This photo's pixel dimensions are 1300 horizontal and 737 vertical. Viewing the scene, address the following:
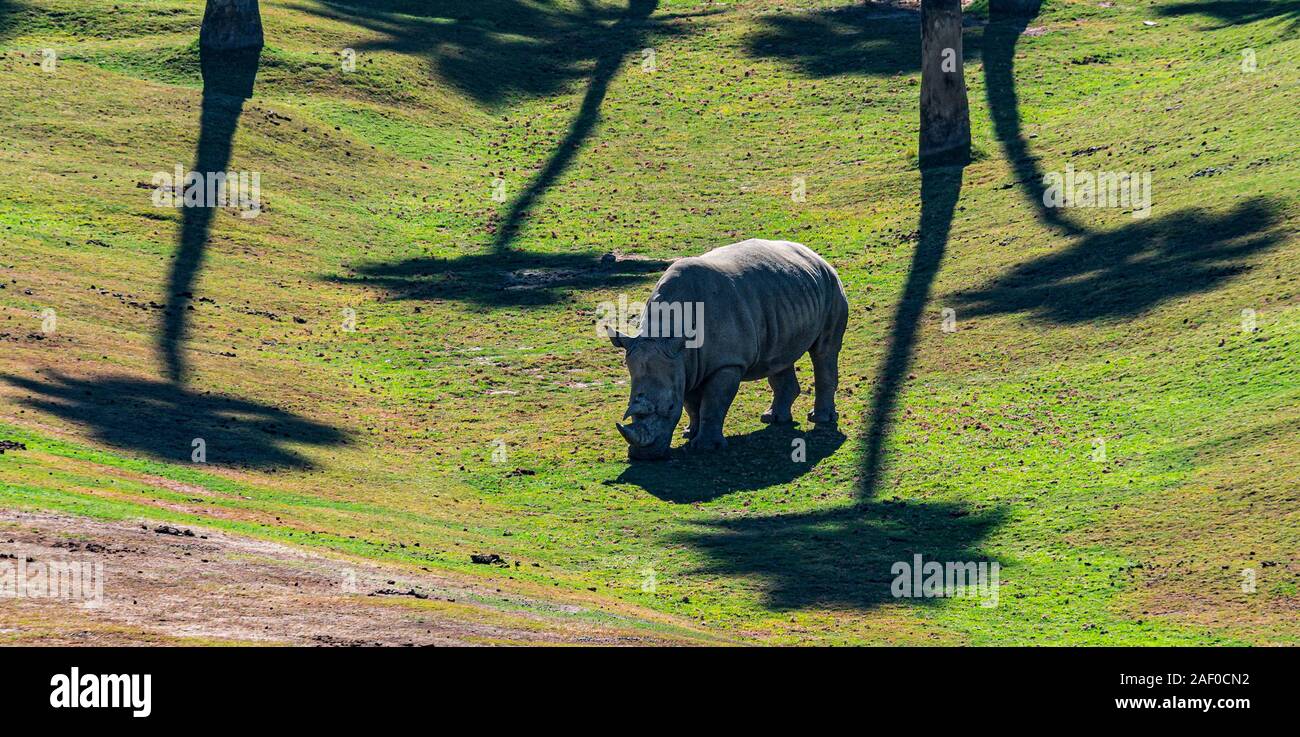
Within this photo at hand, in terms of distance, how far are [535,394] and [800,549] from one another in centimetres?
1035

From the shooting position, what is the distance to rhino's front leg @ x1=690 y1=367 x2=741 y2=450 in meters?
27.1

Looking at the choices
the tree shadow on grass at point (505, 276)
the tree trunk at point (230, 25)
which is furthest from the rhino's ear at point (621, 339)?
the tree trunk at point (230, 25)

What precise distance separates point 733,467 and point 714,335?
2070 millimetres

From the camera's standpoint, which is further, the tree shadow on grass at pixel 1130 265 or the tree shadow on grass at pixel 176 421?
the tree shadow on grass at pixel 1130 265

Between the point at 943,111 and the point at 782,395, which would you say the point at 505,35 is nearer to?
the point at 943,111

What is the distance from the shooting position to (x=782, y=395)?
29.2 m

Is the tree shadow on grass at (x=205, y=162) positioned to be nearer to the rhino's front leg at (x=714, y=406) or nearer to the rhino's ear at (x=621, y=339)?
the rhino's ear at (x=621, y=339)

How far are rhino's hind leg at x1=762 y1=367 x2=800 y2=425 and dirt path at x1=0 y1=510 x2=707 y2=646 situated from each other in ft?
34.0

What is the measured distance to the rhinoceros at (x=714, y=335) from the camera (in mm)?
26359

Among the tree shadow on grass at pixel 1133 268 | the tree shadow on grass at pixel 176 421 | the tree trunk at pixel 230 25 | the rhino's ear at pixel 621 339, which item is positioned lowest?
the tree shadow on grass at pixel 176 421

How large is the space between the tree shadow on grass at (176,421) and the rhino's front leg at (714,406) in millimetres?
5840

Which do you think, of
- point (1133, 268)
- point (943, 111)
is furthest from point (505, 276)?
point (1133, 268)

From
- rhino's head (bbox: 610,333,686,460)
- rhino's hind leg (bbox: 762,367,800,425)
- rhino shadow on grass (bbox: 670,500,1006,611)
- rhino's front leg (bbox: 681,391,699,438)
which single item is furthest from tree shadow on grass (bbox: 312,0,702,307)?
rhino shadow on grass (bbox: 670,500,1006,611)

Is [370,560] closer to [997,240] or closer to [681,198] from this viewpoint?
[997,240]
